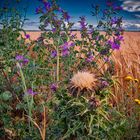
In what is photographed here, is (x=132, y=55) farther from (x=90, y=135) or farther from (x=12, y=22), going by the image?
(x=90, y=135)

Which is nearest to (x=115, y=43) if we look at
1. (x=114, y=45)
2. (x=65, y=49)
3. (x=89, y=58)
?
(x=114, y=45)

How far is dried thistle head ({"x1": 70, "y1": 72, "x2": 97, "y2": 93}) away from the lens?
2.45m

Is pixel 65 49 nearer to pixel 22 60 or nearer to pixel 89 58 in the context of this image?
pixel 89 58

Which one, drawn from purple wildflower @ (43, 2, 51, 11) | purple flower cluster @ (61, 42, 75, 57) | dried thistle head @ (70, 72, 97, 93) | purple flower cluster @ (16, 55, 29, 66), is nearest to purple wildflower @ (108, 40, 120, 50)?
purple flower cluster @ (61, 42, 75, 57)

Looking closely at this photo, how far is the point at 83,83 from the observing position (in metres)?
2.45

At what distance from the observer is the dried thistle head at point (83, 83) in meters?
2.45

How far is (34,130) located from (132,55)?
3.18 metres

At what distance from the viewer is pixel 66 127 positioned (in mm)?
2789

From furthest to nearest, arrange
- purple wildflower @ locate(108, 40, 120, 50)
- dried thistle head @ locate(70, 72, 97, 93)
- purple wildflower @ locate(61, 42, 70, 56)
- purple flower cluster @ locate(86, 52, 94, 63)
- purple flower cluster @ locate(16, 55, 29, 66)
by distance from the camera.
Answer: purple flower cluster @ locate(86, 52, 94, 63)
purple wildflower @ locate(108, 40, 120, 50)
purple wildflower @ locate(61, 42, 70, 56)
purple flower cluster @ locate(16, 55, 29, 66)
dried thistle head @ locate(70, 72, 97, 93)

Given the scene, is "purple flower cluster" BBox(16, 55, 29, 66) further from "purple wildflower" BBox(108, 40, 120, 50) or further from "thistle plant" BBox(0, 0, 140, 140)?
"purple wildflower" BBox(108, 40, 120, 50)

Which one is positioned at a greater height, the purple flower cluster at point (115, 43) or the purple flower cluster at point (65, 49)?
the purple flower cluster at point (115, 43)

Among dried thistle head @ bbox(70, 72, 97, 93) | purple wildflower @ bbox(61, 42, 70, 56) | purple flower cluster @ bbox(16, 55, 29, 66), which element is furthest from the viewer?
purple wildflower @ bbox(61, 42, 70, 56)

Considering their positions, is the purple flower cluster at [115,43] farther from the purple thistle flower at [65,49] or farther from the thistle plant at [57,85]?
the purple thistle flower at [65,49]

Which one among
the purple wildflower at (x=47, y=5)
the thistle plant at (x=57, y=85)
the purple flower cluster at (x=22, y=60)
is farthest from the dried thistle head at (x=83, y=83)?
the purple wildflower at (x=47, y=5)
